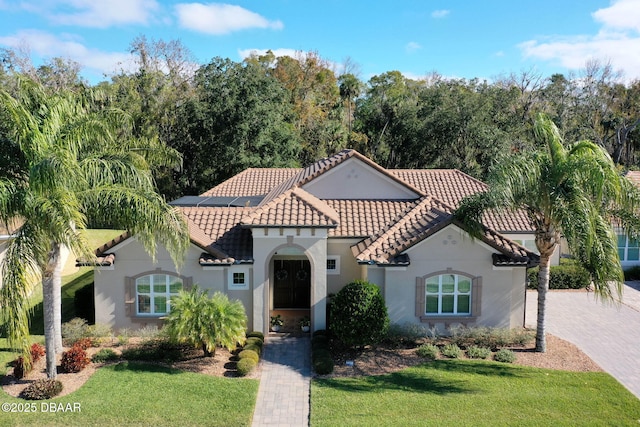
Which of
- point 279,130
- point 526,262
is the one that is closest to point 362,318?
point 526,262

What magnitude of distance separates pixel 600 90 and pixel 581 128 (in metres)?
8.93

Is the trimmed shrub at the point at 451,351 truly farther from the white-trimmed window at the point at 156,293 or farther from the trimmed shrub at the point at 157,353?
the white-trimmed window at the point at 156,293

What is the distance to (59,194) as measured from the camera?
13047 mm

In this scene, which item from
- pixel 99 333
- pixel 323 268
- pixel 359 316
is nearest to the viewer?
pixel 359 316

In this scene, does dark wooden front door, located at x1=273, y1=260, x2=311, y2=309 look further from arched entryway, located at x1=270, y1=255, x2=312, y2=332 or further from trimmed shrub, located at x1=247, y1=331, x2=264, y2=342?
trimmed shrub, located at x1=247, y1=331, x2=264, y2=342

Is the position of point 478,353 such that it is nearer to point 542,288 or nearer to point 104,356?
point 542,288

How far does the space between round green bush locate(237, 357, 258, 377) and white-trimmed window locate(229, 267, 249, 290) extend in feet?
12.2

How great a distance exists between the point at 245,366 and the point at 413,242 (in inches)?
299

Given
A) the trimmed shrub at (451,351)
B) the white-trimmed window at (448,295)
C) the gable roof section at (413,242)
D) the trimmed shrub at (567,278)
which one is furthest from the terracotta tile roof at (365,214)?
the trimmed shrub at (567,278)

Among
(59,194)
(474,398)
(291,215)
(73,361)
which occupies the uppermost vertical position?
(59,194)

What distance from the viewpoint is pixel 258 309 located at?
19344 mm

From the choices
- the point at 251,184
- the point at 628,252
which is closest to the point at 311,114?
the point at 251,184

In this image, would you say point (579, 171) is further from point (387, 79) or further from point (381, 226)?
point (387, 79)

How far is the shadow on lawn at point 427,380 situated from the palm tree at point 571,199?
289cm
